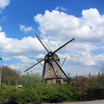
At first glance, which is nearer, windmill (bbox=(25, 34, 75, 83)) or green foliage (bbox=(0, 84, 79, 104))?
green foliage (bbox=(0, 84, 79, 104))

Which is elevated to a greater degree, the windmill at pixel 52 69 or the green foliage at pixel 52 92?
the windmill at pixel 52 69

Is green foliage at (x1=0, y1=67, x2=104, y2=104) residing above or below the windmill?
below

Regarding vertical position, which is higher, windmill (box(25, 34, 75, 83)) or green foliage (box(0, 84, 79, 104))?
windmill (box(25, 34, 75, 83))

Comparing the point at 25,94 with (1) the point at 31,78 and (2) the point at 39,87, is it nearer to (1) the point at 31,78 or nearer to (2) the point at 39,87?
(2) the point at 39,87

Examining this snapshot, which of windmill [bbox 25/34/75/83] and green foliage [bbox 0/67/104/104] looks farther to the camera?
windmill [bbox 25/34/75/83]

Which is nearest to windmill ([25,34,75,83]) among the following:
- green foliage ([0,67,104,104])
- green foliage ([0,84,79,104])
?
green foliage ([0,67,104,104])

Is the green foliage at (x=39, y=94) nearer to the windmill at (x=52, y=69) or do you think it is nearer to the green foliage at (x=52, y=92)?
the green foliage at (x=52, y=92)

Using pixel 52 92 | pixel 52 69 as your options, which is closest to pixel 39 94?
pixel 52 92

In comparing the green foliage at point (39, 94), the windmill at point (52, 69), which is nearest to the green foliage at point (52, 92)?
the green foliage at point (39, 94)

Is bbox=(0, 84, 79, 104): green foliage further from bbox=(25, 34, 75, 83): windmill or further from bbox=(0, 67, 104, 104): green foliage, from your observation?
bbox=(25, 34, 75, 83): windmill

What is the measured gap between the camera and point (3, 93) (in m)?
14.0

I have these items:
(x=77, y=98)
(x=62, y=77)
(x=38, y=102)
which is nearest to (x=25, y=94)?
(x=38, y=102)

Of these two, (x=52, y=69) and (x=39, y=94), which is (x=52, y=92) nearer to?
(x=39, y=94)

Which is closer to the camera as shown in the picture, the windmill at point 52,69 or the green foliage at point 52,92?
the green foliage at point 52,92
